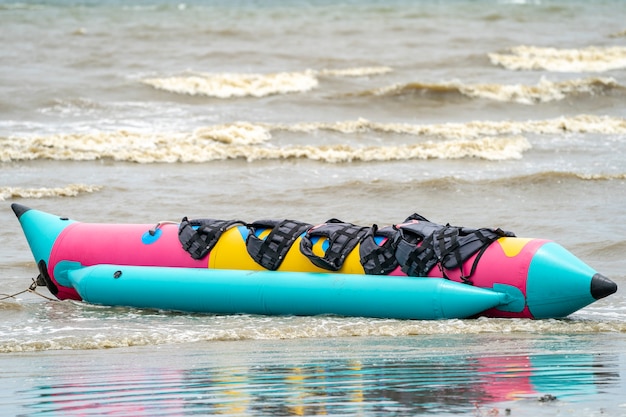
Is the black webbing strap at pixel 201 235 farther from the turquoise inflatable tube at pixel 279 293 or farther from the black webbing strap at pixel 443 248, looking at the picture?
the black webbing strap at pixel 443 248

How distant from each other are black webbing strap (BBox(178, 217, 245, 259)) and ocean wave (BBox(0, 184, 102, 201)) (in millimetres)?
5385

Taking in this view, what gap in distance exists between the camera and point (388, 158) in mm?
17000

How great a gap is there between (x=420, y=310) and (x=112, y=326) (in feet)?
7.97

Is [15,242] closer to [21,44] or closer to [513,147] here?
[513,147]

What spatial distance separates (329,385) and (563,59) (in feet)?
75.5

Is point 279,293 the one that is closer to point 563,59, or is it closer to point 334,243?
point 334,243

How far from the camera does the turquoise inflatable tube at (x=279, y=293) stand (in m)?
7.95

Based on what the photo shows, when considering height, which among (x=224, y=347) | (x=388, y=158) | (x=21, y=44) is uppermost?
(x=21, y=44)

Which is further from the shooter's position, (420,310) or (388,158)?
(388,158)

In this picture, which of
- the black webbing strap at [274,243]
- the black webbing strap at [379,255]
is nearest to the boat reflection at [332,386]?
the black webbing strap at [379,255]

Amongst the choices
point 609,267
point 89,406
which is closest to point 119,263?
point 89,406

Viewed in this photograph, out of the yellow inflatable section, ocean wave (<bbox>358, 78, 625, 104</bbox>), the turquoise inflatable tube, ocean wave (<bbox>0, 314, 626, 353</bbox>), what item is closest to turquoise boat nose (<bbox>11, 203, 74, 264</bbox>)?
the turquoise inflatable tube

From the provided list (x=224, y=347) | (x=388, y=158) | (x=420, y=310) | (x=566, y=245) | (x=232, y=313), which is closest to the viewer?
(x=224, y=347)

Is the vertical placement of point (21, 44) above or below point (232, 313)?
above
